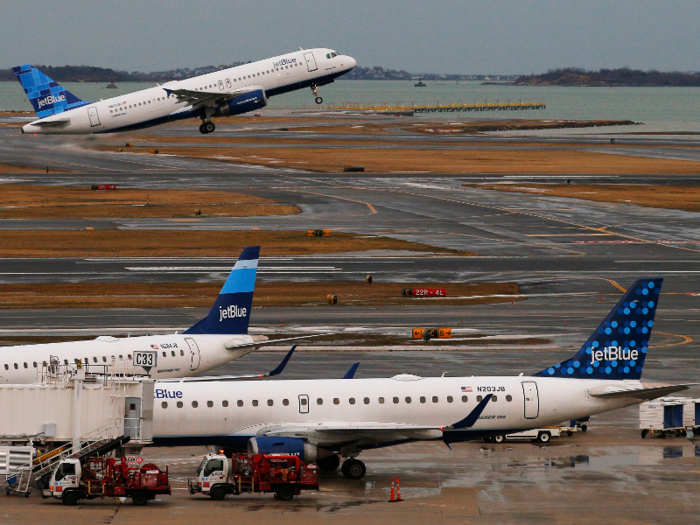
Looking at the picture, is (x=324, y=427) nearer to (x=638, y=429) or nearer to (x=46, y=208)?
(x=638, y=429)

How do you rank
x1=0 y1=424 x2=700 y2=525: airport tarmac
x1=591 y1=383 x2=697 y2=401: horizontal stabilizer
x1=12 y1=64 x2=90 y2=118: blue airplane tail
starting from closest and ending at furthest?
x1=0 y1=424 x2=700 y2=525: airport tarmac < x1=591 y1=383 x2=697 y2=401: horizontal stabilizer < x1=12 y1=64 x2=90 y2=118: blue airplane tail

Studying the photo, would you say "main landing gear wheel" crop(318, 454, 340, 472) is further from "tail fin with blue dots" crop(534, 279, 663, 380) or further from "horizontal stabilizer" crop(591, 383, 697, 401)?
"horizontal stabilizer" crop(591, 383, 697, 401)

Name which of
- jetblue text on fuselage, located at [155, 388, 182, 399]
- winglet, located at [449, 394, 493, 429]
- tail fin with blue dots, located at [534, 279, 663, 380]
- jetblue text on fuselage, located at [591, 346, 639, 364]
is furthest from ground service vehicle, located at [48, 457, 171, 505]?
jetblue text on fuselage, located at [591, 346, 639, 364]

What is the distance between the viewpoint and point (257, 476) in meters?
34.5

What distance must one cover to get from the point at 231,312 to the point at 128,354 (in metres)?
4.98

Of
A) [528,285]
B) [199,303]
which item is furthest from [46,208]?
[528,285]

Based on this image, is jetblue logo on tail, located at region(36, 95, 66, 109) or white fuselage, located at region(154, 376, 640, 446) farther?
jetblue logo on tail, located at region(36, 95, 66, 109)

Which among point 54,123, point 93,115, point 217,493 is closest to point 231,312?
point 217,493

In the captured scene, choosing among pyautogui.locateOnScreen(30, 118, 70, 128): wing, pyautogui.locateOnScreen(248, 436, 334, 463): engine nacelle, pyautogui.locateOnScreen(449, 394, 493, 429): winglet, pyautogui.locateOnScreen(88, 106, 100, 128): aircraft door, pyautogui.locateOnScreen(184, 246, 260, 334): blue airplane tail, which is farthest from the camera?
pyautogui.locateOnScreen(30, 118, 70, 128): wing

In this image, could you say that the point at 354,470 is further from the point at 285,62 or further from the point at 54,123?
the point at 54,123

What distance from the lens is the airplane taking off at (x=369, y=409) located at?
36.9 meters

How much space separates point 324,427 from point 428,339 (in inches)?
984

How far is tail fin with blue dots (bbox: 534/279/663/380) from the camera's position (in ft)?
129

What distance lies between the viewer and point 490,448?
138 feet
